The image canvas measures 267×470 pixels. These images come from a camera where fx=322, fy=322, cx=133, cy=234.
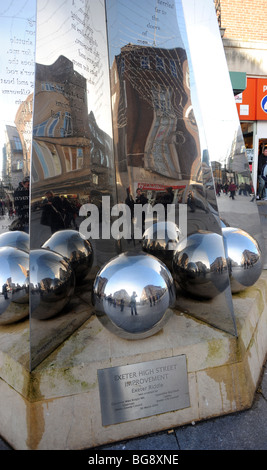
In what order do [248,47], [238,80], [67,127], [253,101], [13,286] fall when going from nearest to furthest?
1. [13,286]
2. [67,127]
3. [238,80]
4. [248,47]
5. [253,101]

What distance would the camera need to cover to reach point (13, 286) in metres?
2.48

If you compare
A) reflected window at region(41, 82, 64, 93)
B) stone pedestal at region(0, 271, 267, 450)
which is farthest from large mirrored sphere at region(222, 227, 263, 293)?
reflected window at region(41, 82, 64, 93)

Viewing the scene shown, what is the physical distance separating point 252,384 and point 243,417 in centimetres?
28

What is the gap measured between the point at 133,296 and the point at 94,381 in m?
0.59

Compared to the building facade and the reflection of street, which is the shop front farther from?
the reflection of street

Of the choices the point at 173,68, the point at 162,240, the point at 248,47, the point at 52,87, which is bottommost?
the point at 162,240

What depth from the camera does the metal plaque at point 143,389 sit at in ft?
6.73

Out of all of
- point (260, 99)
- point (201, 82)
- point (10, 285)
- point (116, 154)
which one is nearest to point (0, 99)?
point (116, 154)

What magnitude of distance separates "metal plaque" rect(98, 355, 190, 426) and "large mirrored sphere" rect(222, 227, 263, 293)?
3.27ft

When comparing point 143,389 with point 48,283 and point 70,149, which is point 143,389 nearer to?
point 48,283

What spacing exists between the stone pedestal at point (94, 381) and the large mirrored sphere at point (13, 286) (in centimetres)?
14

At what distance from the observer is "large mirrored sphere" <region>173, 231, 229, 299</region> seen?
247cm

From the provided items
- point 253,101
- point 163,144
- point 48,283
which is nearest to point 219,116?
point 163,144
